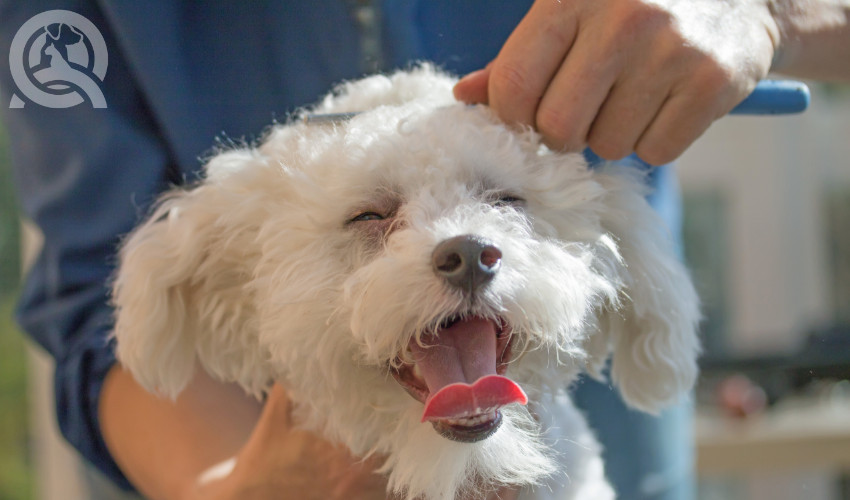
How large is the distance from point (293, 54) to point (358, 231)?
47cm

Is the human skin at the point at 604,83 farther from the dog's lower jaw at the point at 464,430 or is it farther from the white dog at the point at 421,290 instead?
the dog's lower jaw at the point at 464,430

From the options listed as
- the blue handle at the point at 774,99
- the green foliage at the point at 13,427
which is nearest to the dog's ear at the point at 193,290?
the blue handle at the point at 774,99

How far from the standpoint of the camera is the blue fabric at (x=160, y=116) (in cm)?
118

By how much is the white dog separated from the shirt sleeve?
6.1 inches

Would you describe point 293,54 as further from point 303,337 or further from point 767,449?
point 767,449

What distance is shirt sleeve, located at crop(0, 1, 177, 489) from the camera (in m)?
1.17

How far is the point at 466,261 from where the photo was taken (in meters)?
0.81

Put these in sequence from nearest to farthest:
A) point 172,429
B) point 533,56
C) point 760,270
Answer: point 533,56
point 172,429
point 760,270

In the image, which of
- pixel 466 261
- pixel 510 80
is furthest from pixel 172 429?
pixel 510 80

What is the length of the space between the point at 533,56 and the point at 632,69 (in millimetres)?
126

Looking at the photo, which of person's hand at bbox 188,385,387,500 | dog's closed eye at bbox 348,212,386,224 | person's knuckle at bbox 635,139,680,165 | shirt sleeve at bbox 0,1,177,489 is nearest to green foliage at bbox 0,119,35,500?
shirt sleeve at bbox 0,1,177,489

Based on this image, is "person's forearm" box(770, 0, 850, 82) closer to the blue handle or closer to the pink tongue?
the blue handle

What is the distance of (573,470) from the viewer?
1094 mm

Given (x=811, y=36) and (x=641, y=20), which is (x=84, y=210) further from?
(x=811, y=36)
